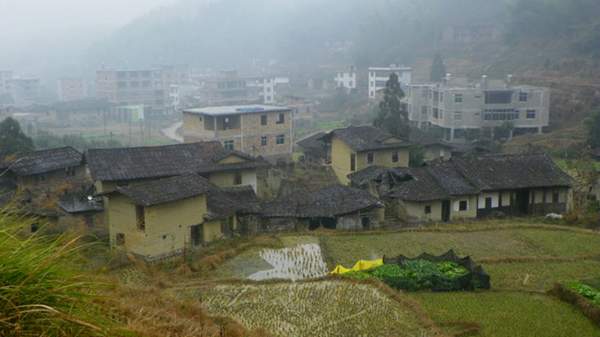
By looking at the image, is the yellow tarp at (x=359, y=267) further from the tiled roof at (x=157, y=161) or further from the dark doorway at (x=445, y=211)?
the tiled roof at (x=157, y=161)

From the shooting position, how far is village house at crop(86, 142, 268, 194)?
27.5m

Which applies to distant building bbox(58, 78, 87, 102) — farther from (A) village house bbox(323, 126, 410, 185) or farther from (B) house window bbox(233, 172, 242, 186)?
(B) house window bbox(233, 172, 242, 186)

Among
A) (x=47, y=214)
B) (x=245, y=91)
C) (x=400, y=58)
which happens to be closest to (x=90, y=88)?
(x=245, y=91)

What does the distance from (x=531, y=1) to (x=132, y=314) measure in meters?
76.9

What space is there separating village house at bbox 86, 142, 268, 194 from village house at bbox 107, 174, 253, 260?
360 cm

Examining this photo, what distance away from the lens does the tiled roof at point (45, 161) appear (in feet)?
99.0

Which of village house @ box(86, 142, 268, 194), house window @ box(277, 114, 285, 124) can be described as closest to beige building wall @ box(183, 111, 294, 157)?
house window @ box(277, 114, 285, 124)

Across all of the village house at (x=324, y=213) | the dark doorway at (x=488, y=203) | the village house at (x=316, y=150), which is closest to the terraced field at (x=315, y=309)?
the village house at (x=324, y=213)

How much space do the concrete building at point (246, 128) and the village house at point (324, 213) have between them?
14.4 meters

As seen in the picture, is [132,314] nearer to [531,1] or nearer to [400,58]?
[531,1]

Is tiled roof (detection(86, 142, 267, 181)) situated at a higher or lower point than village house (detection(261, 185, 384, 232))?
higher

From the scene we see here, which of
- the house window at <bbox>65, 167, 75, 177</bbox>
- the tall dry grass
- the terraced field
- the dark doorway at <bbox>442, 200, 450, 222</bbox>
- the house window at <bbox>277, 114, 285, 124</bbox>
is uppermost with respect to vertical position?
the tall dry grass

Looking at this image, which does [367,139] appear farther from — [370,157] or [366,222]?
[366,222]

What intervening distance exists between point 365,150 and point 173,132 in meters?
32.2
